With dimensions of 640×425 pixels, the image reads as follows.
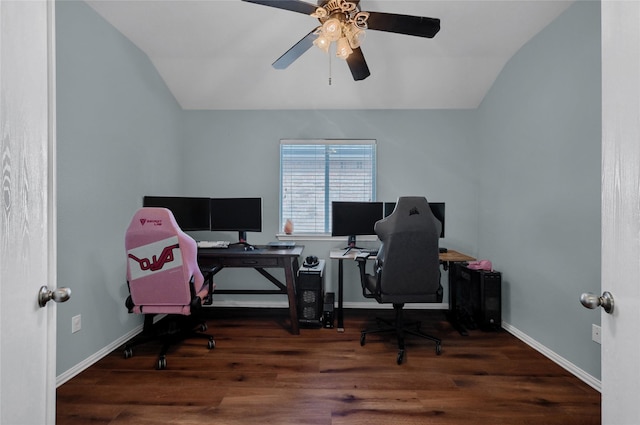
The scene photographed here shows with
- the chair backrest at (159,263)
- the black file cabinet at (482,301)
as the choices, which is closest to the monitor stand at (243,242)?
the chair backrest at (159,263)

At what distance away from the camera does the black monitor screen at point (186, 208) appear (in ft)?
9.48

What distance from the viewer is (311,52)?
3.01m

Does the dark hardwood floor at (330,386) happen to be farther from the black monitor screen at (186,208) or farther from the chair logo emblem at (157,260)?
the black monitor screen at (186,208)

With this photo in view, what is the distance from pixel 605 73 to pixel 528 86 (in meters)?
2.31

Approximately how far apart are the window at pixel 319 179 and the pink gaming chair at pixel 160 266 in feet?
5.15

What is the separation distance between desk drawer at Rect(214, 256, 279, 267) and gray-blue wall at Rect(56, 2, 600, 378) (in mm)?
741

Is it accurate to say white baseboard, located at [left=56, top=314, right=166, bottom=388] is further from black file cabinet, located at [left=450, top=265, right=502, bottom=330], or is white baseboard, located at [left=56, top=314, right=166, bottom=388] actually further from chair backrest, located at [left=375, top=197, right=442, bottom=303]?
black file cabinet, located at [left=450, top=265, right=502, bottom=330]

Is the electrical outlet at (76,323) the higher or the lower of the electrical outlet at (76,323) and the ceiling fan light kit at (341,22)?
the lower

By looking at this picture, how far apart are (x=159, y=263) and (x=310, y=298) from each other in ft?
4.75

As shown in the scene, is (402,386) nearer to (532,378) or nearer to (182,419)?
(532,378)

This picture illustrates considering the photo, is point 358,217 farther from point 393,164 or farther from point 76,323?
point 76,323

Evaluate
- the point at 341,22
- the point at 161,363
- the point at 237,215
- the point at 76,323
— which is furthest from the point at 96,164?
the point at 341,22

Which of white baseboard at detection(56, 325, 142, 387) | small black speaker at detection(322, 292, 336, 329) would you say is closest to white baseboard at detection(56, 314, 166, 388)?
white baseboard at detection(56, 325, 142, 387)

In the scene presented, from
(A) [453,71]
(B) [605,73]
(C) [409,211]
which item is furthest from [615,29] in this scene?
(A) [453,71]
